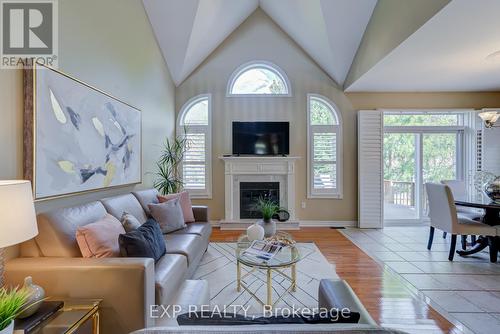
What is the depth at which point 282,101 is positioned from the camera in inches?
204

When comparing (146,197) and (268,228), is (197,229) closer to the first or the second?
(146,197)

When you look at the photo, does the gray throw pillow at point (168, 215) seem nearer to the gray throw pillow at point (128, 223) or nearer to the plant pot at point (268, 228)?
the gray throw pillow at point (128, 223)

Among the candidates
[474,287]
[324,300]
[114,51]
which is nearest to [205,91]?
[114,51]

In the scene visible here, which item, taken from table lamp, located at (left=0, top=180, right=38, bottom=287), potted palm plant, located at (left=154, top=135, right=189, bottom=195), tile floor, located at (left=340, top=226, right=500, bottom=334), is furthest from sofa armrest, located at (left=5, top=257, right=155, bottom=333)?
potted palm plant, located at (left=154, top=135, right=189, bottom=195)

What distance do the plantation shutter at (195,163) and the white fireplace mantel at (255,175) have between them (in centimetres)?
49

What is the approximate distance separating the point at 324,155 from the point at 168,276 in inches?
160

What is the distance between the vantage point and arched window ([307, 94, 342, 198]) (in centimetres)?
519

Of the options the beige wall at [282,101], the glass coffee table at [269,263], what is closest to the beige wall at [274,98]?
the beige wall at [282,101]

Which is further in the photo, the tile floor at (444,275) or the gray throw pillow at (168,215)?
the gray throw pillow at (168,215)

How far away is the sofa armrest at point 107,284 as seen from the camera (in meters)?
1.55

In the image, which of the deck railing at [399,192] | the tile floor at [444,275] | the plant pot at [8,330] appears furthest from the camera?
the deck railing at [399,192]

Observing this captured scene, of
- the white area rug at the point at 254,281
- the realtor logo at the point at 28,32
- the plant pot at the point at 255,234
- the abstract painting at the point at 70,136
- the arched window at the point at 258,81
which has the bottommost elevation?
the white area rug at the point at 254,281

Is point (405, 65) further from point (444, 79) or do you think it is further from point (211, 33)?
point (211, 33)

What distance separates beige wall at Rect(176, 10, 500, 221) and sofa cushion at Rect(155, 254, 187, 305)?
301 cm
